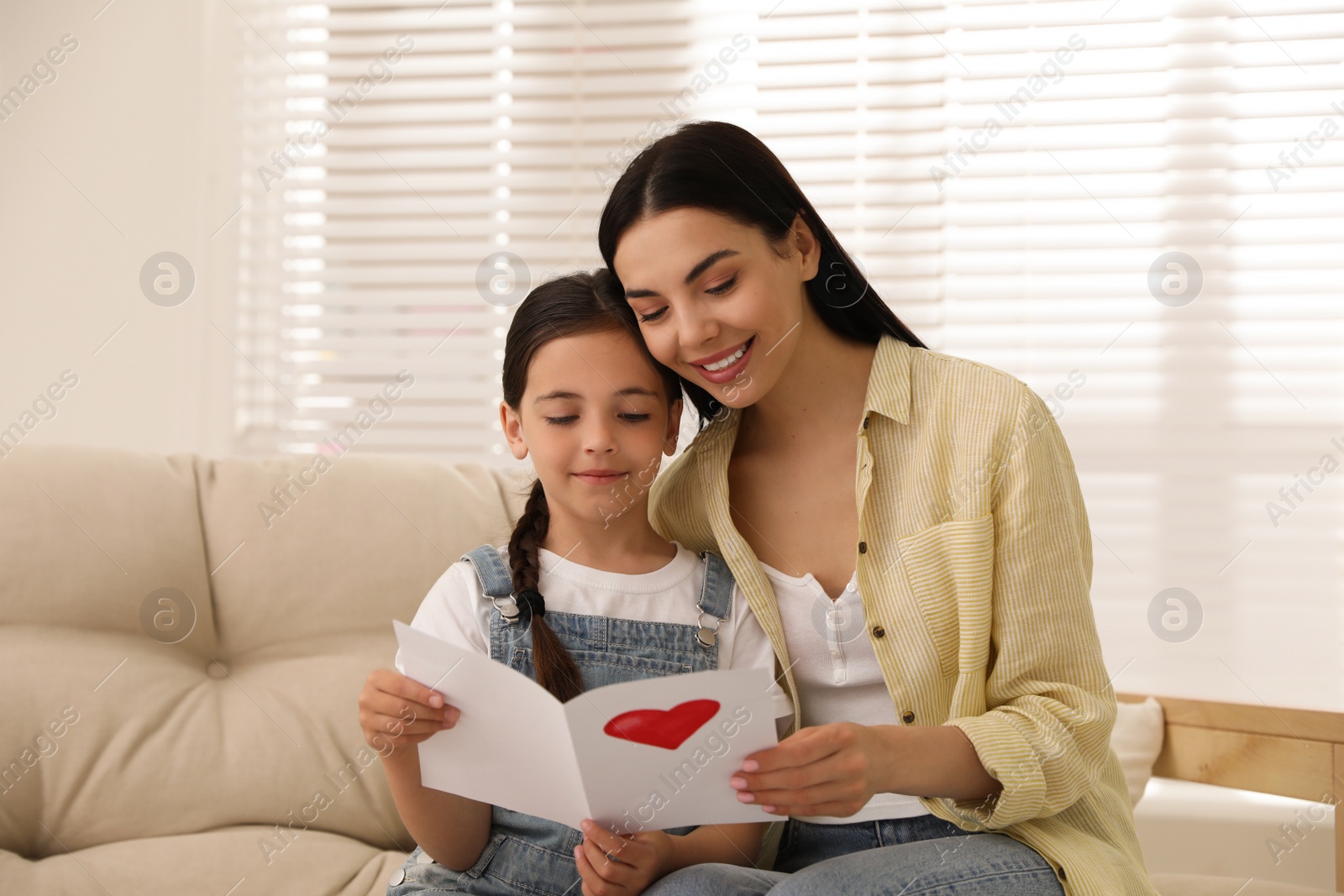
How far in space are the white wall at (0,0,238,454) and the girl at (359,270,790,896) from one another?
1470mm

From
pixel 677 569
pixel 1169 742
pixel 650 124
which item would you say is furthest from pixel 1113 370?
pixel 677 569

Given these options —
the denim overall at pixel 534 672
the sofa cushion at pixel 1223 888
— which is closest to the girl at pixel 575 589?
the denim overall at pixel 534 672

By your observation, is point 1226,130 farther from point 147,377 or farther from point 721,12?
point 147,377

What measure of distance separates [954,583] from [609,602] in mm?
425

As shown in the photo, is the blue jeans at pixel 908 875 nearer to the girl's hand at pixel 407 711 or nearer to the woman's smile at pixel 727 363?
the girl's hand at pixel 407 711

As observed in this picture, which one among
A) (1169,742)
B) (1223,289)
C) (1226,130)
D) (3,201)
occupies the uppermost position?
(1226,130)

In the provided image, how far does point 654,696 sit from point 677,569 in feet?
1.55

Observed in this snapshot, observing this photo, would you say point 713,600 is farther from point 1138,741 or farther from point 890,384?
point 1138,741

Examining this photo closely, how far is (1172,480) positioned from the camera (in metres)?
2.23

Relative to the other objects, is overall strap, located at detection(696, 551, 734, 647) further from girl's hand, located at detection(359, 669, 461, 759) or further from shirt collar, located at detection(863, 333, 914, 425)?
girl's hand, located at detection(359, 669, 461, 759)

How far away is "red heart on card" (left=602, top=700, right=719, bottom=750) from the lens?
864 millimetres

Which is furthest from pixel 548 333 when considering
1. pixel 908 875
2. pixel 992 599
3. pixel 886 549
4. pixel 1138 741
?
pixel 1138 741

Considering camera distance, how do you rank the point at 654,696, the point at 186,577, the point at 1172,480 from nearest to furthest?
the point at 654,696, the point at 186,577, the point at 1172,480

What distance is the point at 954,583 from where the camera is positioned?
1177 millimetres
